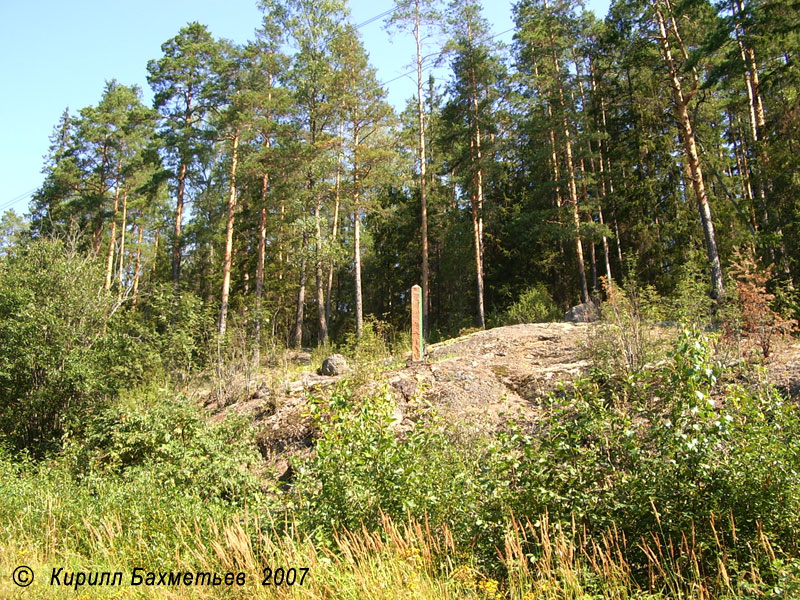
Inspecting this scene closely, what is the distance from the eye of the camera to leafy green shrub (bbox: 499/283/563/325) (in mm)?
19344

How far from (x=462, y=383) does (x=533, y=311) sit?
10.5 meters

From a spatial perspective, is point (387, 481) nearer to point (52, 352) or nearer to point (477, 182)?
point (52, 352)

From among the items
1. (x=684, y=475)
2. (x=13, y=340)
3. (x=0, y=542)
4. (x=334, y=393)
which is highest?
(x=13, y=340)

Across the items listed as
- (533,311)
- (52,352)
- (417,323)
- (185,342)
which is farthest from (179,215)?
(417,323)

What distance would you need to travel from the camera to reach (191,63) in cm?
2466

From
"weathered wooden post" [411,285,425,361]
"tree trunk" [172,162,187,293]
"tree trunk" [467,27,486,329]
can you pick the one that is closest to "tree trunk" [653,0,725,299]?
"tree trunk" [467,27,486,329]

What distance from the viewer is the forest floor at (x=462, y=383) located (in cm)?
791

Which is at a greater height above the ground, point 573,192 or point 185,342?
point 573,192

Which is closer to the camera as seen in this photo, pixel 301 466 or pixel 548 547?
pixel 548 547

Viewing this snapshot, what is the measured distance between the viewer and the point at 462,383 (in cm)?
988

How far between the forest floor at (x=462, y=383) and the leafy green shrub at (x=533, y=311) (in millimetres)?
5693

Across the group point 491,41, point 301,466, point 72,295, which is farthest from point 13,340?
point 491,41

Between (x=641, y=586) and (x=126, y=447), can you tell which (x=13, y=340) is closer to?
(x=126, y=447)

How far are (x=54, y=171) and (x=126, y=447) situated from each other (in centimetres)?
2643
